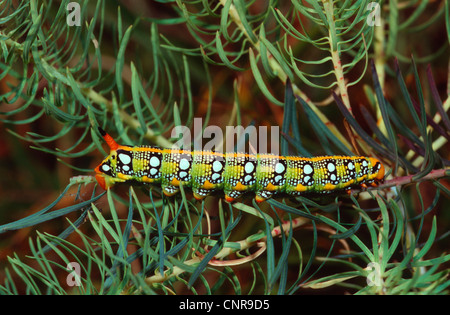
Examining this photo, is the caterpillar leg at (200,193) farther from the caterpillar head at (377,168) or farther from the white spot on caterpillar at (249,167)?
the caterpillar head at (377,168)

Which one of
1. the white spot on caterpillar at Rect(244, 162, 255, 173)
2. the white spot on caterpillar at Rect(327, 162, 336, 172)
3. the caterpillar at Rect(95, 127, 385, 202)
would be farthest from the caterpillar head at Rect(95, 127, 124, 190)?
the white spot on caterpillar at Rect(327, 162, 336, 172)

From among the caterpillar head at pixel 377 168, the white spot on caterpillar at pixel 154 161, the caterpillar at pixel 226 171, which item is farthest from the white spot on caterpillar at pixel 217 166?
the caterpillar head at pixel 377 168

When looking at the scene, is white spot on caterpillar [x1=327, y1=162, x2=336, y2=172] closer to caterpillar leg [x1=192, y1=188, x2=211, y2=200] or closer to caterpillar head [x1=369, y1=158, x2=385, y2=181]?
caterpillar head [x1=369, y1=158, x2=385, y2=181]

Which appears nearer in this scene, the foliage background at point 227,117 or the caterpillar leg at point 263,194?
the foliage background at point 227,117

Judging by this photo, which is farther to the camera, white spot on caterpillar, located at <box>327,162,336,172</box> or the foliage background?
white spot on caterpillar, located at <box>327,162,336,172</box>

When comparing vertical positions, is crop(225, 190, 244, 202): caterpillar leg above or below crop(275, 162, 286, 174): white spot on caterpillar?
below
